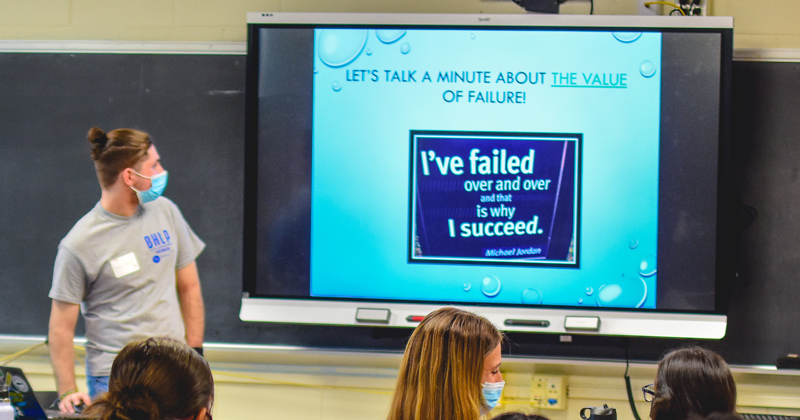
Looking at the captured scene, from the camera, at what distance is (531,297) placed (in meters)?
3.00

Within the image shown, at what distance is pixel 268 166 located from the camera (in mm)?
3098

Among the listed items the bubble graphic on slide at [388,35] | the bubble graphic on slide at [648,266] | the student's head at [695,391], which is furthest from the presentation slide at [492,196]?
the student's head at [695,391]

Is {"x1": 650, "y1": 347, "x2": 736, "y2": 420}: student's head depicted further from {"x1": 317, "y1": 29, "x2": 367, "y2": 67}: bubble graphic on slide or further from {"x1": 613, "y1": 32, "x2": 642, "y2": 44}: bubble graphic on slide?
{"x1": 317, "y1": 29, "x2": 367, "y2": 67}: bubble graphic on slide

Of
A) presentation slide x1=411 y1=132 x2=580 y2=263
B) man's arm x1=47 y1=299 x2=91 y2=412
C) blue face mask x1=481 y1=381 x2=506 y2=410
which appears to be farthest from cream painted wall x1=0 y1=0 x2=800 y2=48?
blue face mask x1=481 y1=381 x2=506 y2=410

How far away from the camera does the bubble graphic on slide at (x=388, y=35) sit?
303 cm

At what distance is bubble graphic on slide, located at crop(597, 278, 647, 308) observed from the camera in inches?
116

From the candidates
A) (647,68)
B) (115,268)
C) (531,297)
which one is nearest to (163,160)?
(115,268)

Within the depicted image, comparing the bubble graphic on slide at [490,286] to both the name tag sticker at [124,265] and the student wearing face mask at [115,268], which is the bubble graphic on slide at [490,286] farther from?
the name tag sticker at [124,265]

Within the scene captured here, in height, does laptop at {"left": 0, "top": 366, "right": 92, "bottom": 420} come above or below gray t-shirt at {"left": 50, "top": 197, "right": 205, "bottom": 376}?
below

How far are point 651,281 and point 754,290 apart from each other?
1.48ft

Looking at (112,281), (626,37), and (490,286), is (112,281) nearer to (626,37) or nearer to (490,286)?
(490,286)

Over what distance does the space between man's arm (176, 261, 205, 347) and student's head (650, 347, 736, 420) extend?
182 cm

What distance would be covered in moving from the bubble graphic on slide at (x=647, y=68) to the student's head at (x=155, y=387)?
2103mm

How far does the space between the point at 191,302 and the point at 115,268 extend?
41 cm
